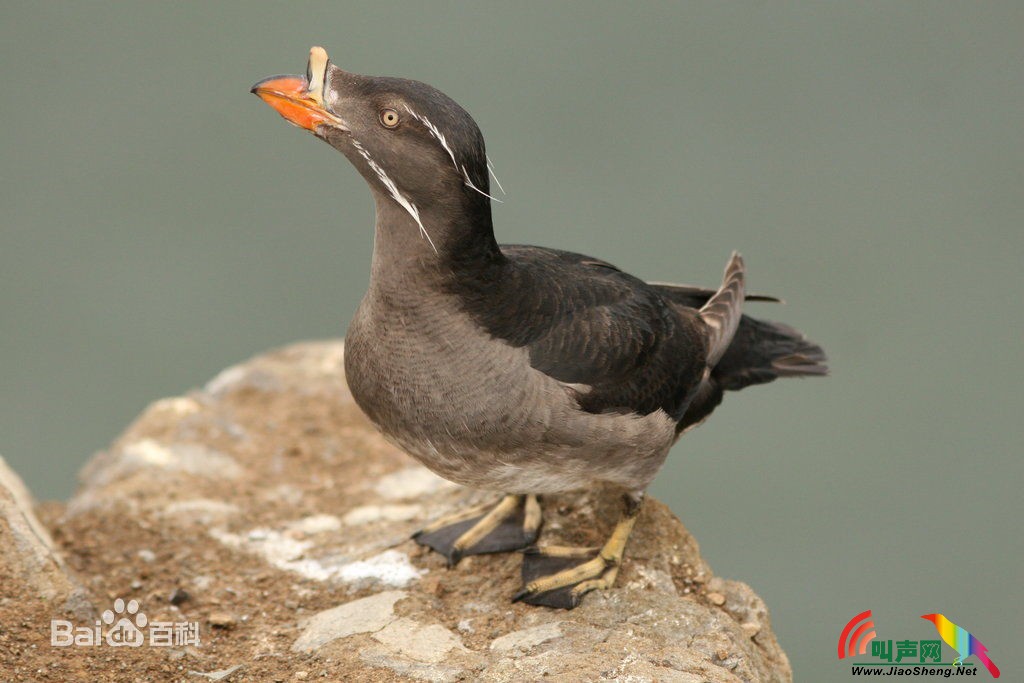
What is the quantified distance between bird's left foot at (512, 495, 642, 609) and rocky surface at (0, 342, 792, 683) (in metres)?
0.08

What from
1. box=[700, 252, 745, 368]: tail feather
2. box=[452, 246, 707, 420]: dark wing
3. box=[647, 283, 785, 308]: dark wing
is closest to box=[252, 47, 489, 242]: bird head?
box=[452, 246, 707, 420]: dark wing

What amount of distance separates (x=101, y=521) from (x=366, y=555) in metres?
1.73

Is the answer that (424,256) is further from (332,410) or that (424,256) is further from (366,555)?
(332,410)

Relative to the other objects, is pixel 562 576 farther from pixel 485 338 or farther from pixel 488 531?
pixel 485 338

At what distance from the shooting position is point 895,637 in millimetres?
8531

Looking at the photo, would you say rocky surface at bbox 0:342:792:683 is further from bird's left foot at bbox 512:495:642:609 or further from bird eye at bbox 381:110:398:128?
bird eye at bbox 381:110:398:128

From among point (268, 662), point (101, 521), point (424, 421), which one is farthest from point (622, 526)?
point (101, 521)

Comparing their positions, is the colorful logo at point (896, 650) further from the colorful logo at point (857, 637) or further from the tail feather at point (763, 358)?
the tail feather at point (763, 358)

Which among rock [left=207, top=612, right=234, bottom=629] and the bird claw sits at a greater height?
the bird claw

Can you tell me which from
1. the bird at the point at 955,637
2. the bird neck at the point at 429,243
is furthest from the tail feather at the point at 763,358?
the bird neck at the point at 429,243

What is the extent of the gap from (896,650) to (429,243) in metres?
3.51

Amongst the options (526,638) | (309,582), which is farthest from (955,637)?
(309,582)

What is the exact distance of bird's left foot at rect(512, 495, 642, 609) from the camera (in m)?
5.80

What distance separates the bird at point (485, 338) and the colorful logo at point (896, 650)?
Answer: 4.39 feet
